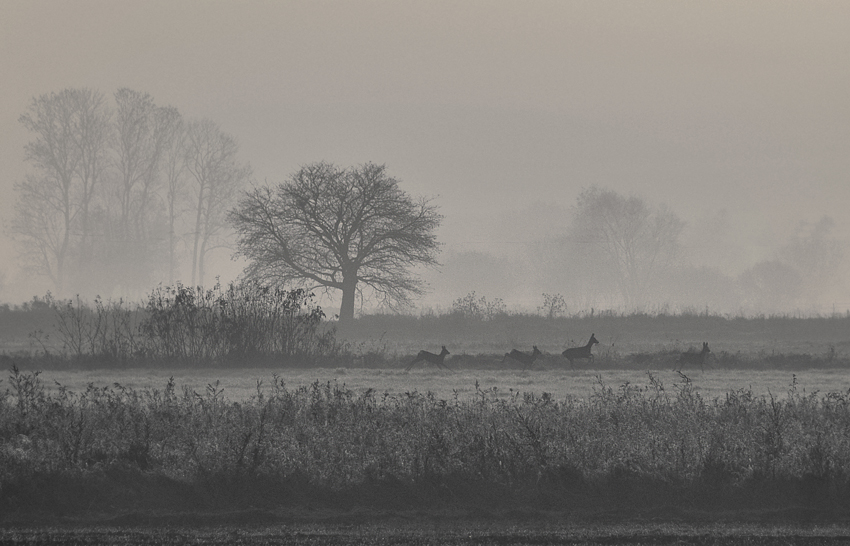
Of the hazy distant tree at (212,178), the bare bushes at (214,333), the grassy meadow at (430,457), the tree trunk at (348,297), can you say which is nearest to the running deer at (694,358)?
the grassy meadow at (430,457)

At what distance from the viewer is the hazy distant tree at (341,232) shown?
40812mm

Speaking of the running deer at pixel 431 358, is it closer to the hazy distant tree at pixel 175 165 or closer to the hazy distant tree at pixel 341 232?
the hazy distant tree at pixel 341 232

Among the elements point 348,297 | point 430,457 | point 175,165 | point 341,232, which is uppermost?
point 175,165

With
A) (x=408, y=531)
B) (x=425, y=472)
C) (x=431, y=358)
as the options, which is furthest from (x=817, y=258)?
(x=408, y=531)

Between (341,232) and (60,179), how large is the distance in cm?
5158

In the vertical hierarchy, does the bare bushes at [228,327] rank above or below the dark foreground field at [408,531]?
above

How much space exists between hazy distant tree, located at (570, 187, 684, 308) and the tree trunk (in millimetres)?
60615

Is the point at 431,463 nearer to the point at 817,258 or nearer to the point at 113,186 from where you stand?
the point at 113,186

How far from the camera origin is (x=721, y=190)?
190875 mm

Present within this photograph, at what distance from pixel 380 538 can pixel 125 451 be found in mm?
4289

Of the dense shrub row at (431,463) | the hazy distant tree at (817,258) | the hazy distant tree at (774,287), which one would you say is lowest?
the dense shrub row at (431,463)

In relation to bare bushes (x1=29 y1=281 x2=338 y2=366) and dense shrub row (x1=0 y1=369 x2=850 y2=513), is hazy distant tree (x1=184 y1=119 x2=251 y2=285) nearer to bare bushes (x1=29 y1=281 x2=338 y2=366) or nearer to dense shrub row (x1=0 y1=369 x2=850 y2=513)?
bare bushes (x1=29 y1=281 x2=338 y2=366)

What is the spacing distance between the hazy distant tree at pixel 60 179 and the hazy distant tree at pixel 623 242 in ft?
190

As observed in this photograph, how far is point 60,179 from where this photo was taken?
263 feet
